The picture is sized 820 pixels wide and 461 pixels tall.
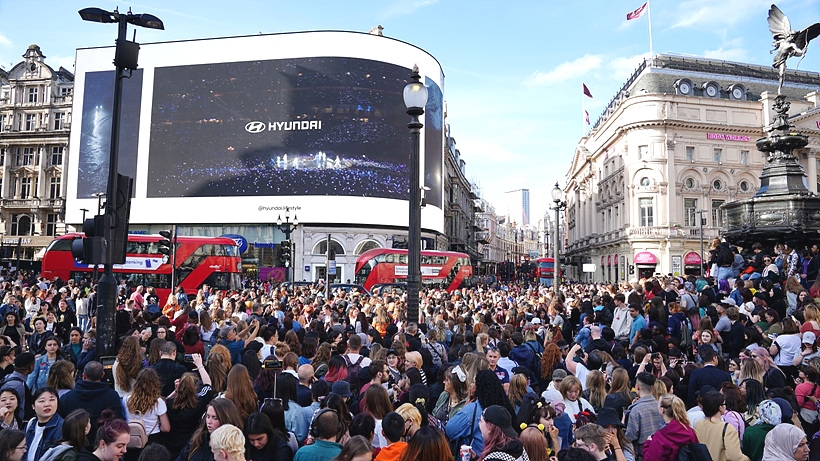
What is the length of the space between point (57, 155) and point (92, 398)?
7322 centimetres

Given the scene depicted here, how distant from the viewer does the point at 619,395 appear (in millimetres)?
6430

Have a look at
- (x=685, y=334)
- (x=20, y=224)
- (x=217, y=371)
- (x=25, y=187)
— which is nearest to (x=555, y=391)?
(x=217, y=371)

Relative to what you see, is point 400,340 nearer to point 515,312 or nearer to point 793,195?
Result: point 515,312

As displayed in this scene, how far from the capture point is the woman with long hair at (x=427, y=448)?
13.1 feet

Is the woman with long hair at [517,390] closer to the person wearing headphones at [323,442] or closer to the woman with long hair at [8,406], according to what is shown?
the person wearing headphones at [323,442]

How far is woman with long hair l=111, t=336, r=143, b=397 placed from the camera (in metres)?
6.28

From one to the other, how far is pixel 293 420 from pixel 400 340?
289cm

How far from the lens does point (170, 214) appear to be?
5619 cm

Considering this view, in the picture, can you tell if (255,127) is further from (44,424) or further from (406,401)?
(44,424)

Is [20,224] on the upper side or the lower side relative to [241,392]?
upper

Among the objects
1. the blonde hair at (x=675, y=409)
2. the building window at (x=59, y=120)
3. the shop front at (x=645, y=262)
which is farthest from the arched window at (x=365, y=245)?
the blonde hair at (x=675, y=409)

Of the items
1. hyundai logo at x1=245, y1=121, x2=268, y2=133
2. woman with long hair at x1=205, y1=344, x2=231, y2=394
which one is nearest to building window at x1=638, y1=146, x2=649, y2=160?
hyundai logo at x1=245, y1=121, x2=268, y2=133

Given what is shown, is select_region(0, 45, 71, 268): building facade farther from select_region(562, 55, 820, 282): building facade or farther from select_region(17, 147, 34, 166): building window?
select_region(562, 55, 820, 282): building facade

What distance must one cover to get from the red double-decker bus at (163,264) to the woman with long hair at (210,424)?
2977 centimetres
